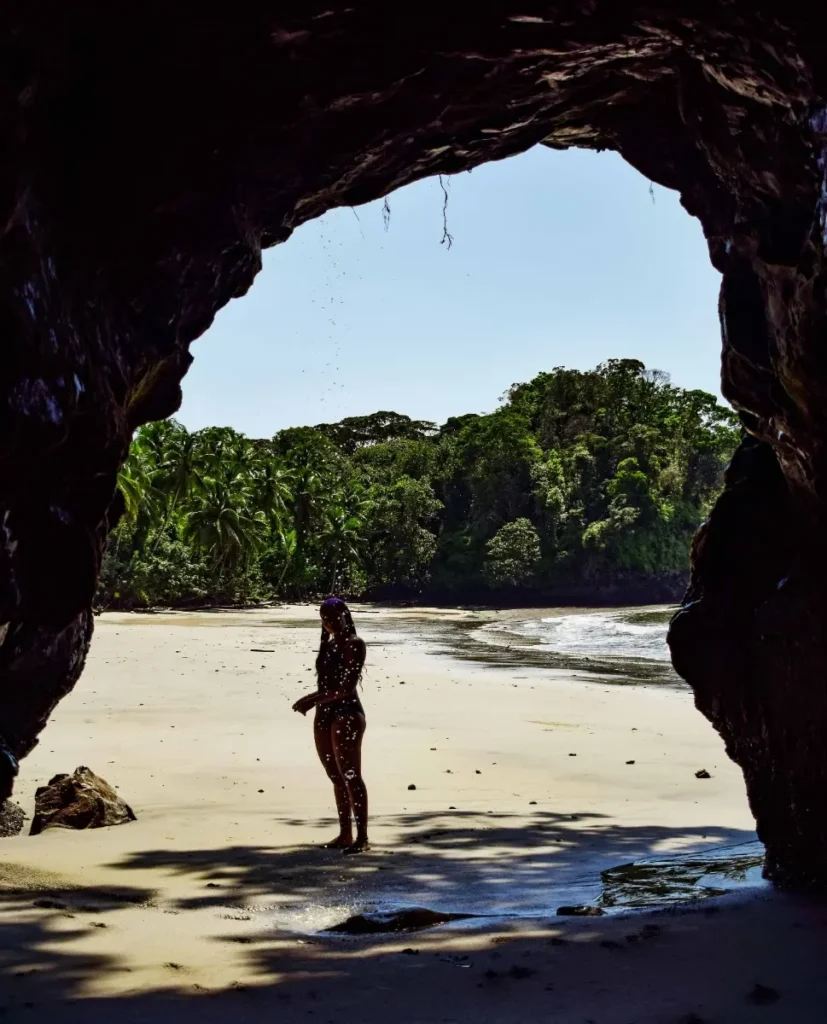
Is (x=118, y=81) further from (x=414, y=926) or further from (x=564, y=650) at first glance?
(x=564, y=650)

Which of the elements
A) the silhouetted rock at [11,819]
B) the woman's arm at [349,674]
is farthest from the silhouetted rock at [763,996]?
the silhouetted rock at [11,819]

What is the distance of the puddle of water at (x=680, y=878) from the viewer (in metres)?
4.59

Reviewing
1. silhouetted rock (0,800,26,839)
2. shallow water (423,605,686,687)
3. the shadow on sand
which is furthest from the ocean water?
silhouetted rock (0,800,26,839)

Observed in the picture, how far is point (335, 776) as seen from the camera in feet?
19.2

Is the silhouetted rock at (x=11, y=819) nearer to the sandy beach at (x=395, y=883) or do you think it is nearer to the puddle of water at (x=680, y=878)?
the sandy beach at (x=395, y=883)

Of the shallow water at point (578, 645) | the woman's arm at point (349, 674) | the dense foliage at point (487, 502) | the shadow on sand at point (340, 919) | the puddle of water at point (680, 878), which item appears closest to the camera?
the shadow on sand at point (340, 919)

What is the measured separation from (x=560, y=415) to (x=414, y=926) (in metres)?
65.9

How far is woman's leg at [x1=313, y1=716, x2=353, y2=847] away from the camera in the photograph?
575cm

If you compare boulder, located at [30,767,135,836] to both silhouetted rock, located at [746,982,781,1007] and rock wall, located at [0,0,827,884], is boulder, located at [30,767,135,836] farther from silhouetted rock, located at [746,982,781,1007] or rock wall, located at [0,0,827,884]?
silhouetted rock, located at [746,982,781,1007]

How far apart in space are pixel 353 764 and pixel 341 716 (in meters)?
0.31

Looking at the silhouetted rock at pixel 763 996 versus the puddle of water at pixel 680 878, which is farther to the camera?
the puddle of water at pixel 680 878

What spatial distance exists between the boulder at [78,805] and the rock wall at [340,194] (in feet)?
2.32

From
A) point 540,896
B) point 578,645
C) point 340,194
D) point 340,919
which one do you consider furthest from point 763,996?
point 578,645

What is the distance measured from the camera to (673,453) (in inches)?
2422
